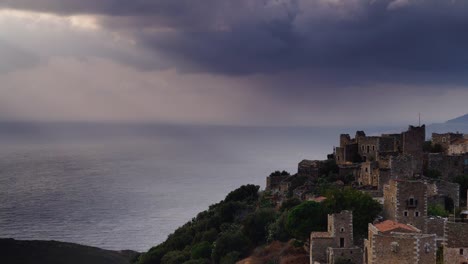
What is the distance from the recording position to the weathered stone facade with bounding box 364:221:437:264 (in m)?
21.9

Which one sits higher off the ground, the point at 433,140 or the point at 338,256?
the point at 433,140

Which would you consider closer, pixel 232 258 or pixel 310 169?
pixel 232 258

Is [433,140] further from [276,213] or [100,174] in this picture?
[100,174]

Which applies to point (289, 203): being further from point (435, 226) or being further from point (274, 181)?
point (274, 181)

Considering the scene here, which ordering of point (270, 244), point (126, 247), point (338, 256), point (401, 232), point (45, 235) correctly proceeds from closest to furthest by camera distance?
1. point (401, 232)
2. point (338, 256)
3. point (270, 244)
4. point (126, 247)
5. point (45, 235)

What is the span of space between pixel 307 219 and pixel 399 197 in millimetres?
5268

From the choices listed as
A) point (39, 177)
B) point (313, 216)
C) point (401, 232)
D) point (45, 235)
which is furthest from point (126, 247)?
point (39, 177)

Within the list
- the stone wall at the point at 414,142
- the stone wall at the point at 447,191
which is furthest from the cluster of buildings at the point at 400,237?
the stone wall at the point at 414,142

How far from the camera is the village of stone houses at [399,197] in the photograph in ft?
73.6

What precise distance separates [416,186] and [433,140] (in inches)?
888

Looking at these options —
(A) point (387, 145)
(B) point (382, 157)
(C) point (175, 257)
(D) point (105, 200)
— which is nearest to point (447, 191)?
(B) point (382, 157)

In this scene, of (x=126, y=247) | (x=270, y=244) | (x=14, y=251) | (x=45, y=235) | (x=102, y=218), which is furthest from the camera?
(x=102, y=218)

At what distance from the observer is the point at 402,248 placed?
2202 cm

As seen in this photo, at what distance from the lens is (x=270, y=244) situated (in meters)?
37.4
